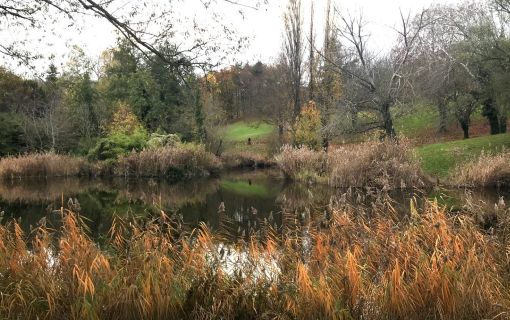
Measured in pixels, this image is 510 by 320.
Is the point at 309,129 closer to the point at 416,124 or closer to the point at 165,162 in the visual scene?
the point at 165,162

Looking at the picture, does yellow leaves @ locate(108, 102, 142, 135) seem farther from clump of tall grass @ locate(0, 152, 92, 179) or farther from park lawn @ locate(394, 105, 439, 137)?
park lawn @ locate(394, 105, 439, 137)

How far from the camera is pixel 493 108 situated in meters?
26.9

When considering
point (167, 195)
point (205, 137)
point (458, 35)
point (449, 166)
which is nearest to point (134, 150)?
point (205, 137)

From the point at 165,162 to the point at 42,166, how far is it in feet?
22.5

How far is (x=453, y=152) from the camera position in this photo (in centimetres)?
2180

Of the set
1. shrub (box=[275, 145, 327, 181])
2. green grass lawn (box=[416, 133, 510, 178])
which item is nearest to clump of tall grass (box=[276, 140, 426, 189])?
shrub (box=[275, 145, 327, 181])

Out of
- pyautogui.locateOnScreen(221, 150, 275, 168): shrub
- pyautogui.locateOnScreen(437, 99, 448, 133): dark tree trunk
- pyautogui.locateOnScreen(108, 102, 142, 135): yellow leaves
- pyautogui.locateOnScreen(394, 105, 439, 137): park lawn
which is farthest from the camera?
pyautogui.locateOnScreen(394, 105, 439, 137): park lawn

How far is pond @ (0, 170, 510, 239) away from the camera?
12571 mm

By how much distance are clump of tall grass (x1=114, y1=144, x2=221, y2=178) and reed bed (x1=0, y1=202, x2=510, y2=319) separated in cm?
2228

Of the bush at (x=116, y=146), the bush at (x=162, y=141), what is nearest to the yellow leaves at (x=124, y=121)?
the bush at (x=116, y=146)

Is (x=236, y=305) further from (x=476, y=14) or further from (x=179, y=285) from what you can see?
(x=476, y=14)

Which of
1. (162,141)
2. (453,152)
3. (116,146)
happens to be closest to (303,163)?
(453,152)

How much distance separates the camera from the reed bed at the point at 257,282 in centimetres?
395

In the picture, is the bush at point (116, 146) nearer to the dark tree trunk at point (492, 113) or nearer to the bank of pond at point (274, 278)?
the dark tree trunk at point (492, 113)
